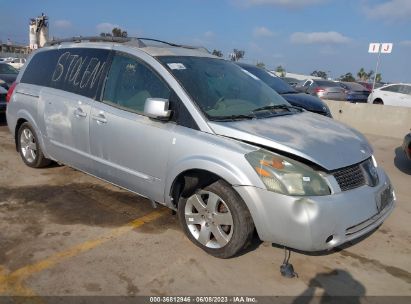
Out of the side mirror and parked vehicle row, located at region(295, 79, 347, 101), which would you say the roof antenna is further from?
parked vehicle row, located at region(295, 79, 347, 101)

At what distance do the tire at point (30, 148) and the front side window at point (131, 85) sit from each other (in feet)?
6.00

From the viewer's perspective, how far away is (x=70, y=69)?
4.91 metres

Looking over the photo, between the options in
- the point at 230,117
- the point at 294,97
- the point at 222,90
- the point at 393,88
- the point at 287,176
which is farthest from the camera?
the point at 393,88

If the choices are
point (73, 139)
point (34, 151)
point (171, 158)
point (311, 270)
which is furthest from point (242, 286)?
point (34, 151)

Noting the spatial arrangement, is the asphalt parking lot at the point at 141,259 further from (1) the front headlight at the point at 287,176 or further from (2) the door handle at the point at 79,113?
(2) the door handle at the point at 79,113

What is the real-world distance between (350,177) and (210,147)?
1.20 metres

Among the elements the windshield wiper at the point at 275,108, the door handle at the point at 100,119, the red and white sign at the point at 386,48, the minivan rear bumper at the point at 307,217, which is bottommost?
the minivan rear bumper at the point at 307,217

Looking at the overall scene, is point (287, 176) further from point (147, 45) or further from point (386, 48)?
point (386, 48)

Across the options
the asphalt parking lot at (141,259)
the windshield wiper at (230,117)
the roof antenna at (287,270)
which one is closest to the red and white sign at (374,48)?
the asphalt parking lot at (141,259)

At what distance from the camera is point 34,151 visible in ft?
18.5

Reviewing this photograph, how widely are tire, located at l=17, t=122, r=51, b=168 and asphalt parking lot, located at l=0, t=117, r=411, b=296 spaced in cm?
90

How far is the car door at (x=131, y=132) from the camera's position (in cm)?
379

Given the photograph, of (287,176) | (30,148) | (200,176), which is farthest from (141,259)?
(30,148)

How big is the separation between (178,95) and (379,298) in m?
2.40
